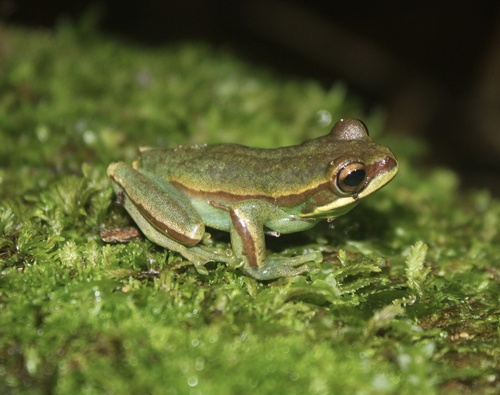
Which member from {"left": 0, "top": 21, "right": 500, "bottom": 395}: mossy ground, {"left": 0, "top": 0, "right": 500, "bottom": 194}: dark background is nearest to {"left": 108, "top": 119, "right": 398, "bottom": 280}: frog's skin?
{"left": 0, "top": 21, "right": 500, "bottom": 395}: mossy ground

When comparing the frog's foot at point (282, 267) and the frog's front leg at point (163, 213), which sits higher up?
the frog's foot at point (282, 267)

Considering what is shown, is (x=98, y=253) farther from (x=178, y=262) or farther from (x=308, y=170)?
(x=308, y=170)

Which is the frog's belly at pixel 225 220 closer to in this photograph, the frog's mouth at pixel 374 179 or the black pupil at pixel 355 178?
the frog's mouth at pixel 374 179

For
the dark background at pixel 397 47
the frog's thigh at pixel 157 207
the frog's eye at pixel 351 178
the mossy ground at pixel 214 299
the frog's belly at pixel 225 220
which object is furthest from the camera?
the dark background at pixel 397 47

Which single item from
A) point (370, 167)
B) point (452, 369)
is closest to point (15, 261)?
point (370, 167)

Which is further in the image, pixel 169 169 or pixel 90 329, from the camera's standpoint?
pixel 169 169

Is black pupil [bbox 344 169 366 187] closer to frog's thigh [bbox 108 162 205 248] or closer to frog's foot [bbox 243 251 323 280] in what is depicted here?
frog's foot [bbox 243 251 323 280]

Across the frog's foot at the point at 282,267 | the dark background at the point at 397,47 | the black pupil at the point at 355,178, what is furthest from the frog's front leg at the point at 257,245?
the dark background at the point at 397,47
